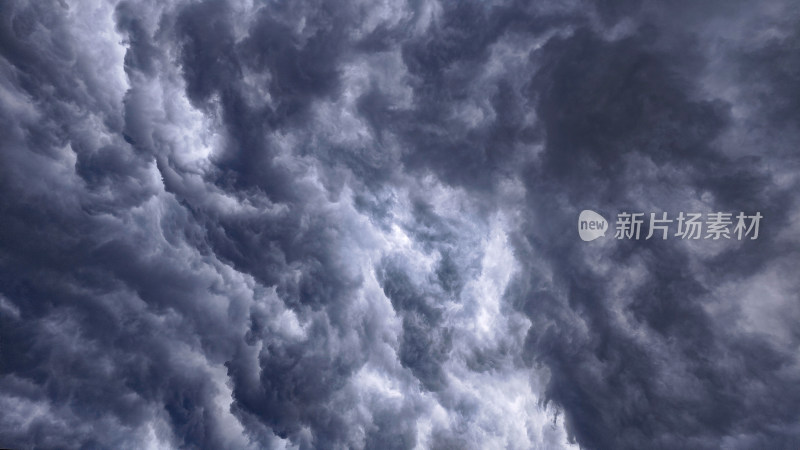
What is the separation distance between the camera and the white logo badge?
2008 inches

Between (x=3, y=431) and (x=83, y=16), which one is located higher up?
(x=83, y=16)

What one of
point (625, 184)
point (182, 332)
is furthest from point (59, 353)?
point (625, 184)

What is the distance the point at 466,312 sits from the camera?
190ft

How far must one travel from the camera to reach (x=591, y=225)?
2024 inches

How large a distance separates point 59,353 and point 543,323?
6098 centimetres

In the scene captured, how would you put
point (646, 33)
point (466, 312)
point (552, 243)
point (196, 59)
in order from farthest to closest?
point (196, 59), point (466, 312), point (552, 243), point (646, 33)

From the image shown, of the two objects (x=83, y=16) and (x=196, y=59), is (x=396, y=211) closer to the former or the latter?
(x=196, y=59)

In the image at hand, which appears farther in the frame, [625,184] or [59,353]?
[59,353]

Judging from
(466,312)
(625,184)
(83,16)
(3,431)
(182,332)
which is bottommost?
(3,431)

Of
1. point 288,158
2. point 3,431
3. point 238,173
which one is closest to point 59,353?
point 3,431

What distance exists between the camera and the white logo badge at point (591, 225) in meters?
51.0

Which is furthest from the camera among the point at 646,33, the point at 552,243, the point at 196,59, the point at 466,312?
the point at 196,59

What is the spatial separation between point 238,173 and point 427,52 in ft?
97.5

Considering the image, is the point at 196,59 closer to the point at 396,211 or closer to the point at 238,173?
the point at 238,173
